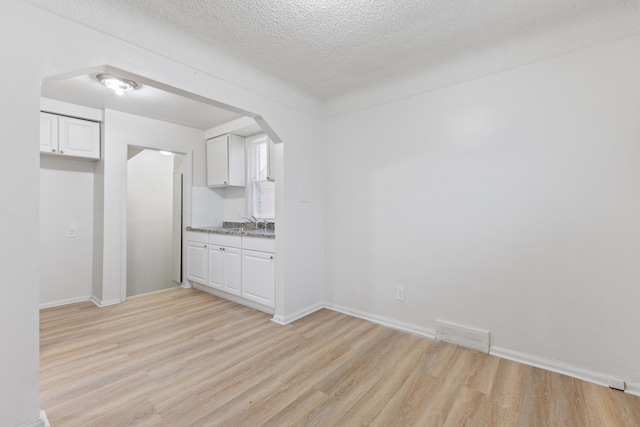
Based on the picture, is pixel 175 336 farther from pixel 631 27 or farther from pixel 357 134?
pixel 631 27

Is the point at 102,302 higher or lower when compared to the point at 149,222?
lower

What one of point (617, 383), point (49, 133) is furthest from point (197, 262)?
point (617, 383)

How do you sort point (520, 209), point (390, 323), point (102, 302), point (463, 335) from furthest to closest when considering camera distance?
point (102, 302)
point (390, 323)
point (463, 335)
point (520, 209)

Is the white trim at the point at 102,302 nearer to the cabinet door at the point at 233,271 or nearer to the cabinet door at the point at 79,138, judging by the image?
the cabinet door at the point at 233,271

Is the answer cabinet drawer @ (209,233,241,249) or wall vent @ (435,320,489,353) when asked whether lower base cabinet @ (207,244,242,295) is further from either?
wall vent @ (435,320,489,353)

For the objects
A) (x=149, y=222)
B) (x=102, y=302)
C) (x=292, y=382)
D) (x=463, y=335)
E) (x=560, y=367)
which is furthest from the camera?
(x=149, y=222)

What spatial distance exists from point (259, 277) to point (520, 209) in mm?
2564

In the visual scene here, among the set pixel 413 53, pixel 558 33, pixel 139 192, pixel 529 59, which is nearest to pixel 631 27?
pixel 558 33

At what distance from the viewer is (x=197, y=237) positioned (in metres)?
4.11

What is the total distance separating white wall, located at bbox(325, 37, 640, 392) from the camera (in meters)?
1.88

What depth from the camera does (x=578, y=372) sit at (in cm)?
199

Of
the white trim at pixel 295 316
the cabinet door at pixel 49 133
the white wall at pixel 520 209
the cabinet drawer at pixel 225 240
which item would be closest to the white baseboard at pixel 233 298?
the white trim at pixel 295 316

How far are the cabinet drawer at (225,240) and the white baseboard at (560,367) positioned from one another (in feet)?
9.14

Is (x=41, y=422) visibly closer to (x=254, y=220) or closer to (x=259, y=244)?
(x=259, y=244)
